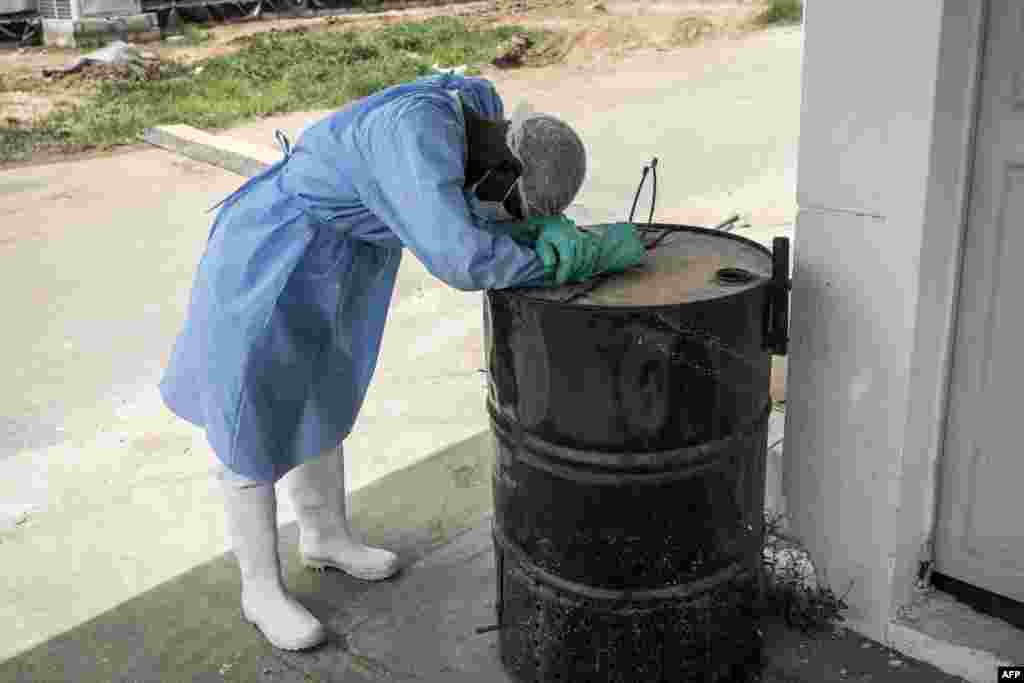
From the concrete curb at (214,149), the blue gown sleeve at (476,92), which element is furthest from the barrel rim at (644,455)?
the concrete curb at (214,149)

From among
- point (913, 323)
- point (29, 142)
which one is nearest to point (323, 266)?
point (913, 323)

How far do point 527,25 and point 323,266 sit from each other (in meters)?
15.2

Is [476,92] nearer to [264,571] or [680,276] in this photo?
[680,276]

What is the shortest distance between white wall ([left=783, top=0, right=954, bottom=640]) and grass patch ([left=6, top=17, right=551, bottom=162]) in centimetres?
901

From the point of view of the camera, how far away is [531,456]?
2398mm

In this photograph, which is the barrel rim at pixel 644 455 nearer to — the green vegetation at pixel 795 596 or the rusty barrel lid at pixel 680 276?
the rusty barrel lid at pixel 680 276

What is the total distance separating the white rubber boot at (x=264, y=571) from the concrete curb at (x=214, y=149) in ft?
17.4

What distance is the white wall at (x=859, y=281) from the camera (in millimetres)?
2340

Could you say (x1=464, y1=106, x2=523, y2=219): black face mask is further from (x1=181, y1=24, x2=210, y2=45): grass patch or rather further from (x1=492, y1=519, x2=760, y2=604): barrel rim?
(x1=181, y1=24, x2=210, y2=45): grass patch

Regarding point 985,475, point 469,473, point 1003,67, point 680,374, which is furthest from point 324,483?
point 1003,67

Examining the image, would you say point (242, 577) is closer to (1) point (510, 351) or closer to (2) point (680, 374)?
(1) point (510, 351)

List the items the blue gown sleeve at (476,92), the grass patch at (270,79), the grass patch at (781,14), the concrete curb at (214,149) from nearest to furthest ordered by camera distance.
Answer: the blue gown sleeve at (476,92) < the concrete curb at (214,149) < the grass patch at (270,79) < the grass patch at (781,14)

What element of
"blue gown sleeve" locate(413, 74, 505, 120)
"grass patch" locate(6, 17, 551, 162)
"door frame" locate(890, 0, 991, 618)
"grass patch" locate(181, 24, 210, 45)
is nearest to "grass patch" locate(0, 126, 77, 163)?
A: "grass patch" locate(6, 17, 551, 162)

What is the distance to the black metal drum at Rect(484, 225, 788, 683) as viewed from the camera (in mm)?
2236
